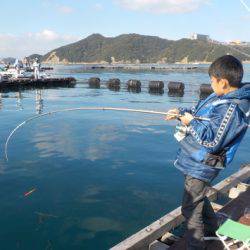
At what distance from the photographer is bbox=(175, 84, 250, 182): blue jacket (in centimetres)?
449

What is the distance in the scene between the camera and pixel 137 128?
68.3ft

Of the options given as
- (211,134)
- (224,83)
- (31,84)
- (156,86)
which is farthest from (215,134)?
(31,84)

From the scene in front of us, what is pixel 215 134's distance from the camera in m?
4.51

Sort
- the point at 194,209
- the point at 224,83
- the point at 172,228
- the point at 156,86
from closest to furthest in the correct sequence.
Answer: the point at 224,83, the point at 194,209, the point at 172,228, the point at 156,86

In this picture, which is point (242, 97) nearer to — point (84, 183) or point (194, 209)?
point (194, 209)

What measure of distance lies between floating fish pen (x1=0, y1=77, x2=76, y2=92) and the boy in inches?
1774

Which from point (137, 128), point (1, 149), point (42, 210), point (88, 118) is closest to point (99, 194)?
point (42, 210)

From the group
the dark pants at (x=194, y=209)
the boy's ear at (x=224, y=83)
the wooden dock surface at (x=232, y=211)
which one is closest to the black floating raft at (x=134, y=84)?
the wooden dock surface at (x=232, y=211)

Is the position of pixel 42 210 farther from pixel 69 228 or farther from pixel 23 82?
pixel 23 82

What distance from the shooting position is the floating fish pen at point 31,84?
48594 millimetres

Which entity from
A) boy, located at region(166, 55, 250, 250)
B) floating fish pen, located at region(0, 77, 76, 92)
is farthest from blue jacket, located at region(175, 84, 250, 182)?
floating fish pen, located at region(0, 77, 76, 92)

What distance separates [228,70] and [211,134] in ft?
2.67

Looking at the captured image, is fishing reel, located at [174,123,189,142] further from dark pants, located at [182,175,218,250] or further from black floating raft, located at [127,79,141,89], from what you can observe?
black floating raft, located at [127,79,141,89]

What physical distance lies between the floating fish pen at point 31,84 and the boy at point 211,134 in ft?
148
